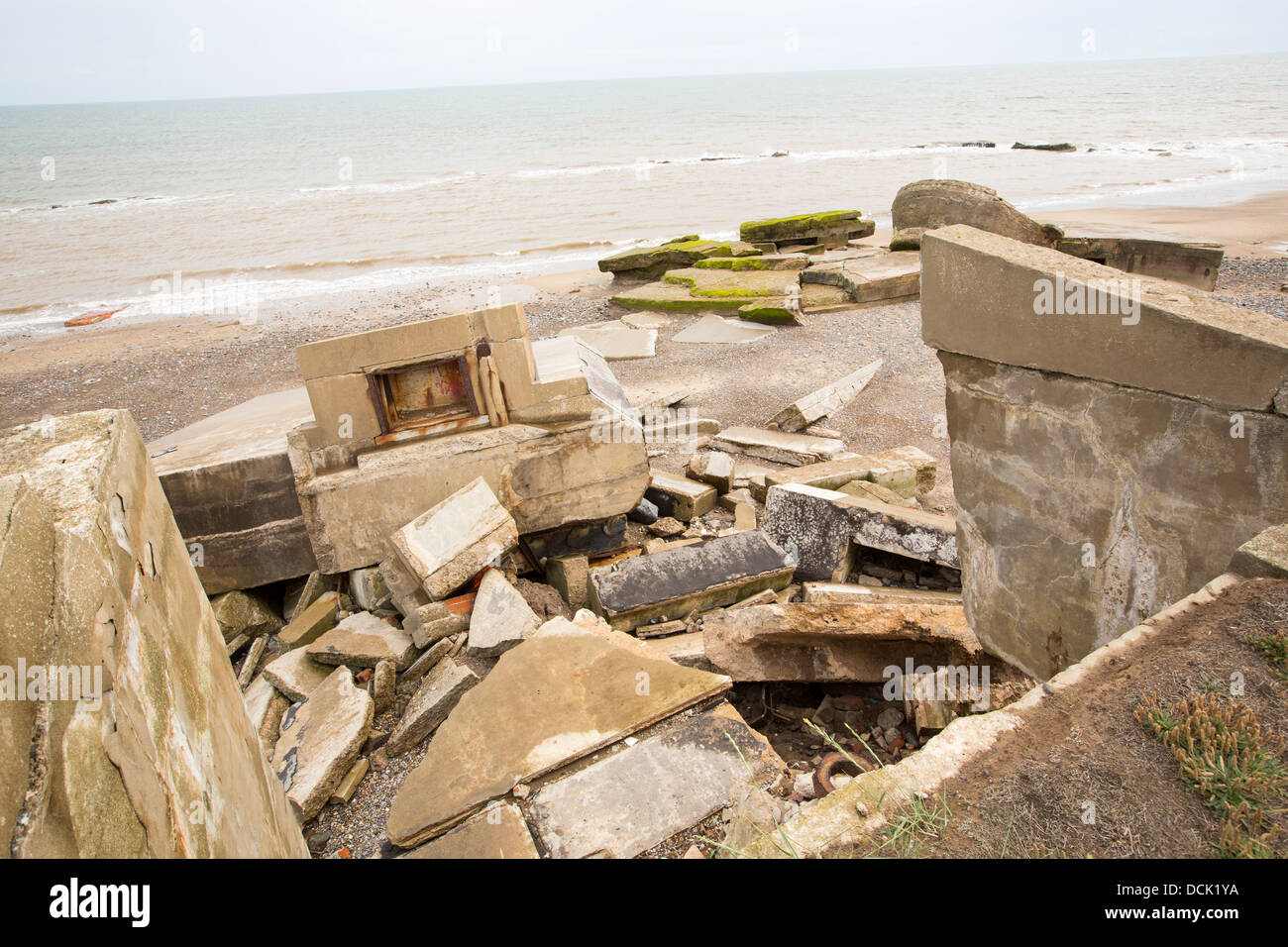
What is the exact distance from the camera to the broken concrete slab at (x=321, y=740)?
3779 mm

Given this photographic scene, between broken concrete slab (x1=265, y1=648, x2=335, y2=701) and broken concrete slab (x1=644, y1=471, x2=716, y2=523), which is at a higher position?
broken concrete slab (x1=644, y1=471, x2=716, y2=523)

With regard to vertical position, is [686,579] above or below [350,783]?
above

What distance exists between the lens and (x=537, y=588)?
17.1 feet

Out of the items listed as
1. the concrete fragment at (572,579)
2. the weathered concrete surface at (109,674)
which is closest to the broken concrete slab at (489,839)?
the weathered concrete surface at (109,674)

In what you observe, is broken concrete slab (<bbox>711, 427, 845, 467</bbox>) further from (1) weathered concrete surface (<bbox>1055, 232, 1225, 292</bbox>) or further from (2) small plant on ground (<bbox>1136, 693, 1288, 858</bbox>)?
(1) weathered concrete surface (<bbox>1055, 232, 1225, 292</bbox>)

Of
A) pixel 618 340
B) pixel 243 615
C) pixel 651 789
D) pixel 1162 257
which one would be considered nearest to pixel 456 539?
pixel 243 615

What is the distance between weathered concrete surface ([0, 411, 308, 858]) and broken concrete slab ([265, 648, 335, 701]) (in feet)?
6.13

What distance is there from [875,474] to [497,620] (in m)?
3.53

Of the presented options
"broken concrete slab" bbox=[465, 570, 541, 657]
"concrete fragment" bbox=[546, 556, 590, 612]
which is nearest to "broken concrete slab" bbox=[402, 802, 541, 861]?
"broken concrete slab" bbox=[465, 570, 541, 657]

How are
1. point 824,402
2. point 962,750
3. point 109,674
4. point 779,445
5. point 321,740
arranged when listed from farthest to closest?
point 824,402 → point 779,445 → point 321,740 → point 962,750 → point 109,674

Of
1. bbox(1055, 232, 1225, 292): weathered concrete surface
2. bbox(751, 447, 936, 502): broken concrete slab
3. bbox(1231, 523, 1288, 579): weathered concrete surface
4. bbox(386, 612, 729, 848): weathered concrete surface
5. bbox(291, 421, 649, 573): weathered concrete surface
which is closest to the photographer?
bbox(1231, 523, 1288, 579): weathered concrete surface

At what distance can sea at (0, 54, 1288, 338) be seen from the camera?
20375mm

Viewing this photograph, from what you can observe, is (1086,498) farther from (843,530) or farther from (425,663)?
(425,663)
